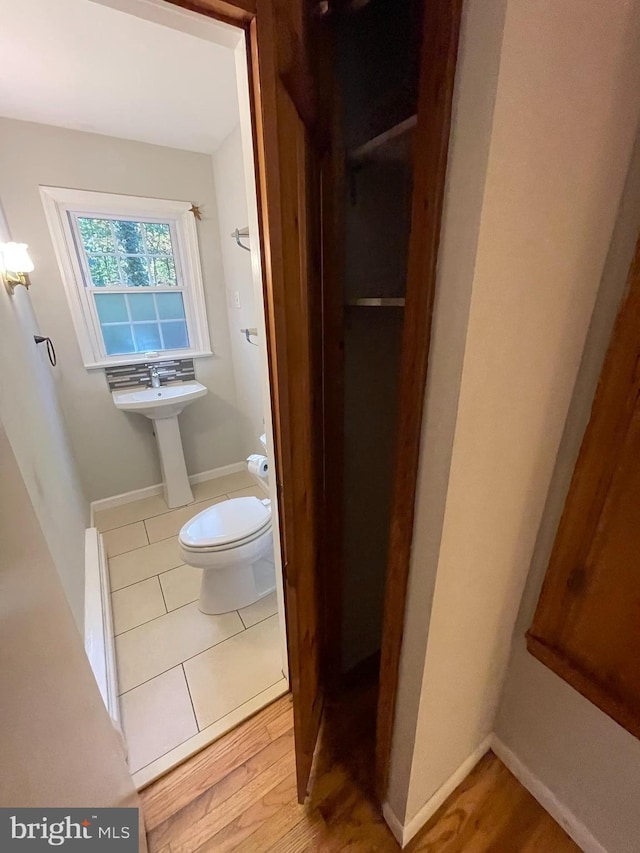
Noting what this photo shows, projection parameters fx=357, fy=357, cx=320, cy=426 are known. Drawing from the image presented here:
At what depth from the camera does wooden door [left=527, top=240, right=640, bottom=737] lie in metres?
0.73

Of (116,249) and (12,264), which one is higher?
(116,249)

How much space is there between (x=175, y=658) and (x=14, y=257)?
1.92 metres

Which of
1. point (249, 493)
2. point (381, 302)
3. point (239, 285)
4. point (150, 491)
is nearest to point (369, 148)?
point (381, 302)

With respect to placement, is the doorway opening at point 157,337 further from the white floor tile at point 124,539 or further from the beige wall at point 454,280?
the beige wall at point 454,280

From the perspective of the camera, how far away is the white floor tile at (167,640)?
1.51 meters

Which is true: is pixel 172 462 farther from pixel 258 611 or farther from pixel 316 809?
pixel 316 809

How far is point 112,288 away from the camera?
2.52m

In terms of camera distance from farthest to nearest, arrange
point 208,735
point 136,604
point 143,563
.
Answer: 1. point 143,563
2. point 136,604
3. point 208,735

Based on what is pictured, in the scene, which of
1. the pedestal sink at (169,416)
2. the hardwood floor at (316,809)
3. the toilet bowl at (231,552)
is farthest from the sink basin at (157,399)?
the hardwood floor at (316,809)

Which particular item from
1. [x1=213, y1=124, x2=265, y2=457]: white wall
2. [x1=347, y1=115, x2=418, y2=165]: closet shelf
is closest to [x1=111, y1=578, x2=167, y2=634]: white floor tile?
[x1=213, y1=124, x2=265, y2=457]: white wall

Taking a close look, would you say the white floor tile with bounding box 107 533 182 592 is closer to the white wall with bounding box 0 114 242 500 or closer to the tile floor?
the tile floor

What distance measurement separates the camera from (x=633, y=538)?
2.50 feet

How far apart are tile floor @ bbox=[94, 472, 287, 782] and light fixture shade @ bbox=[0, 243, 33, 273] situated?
5.28ft

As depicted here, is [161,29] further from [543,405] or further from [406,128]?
[543,405]
